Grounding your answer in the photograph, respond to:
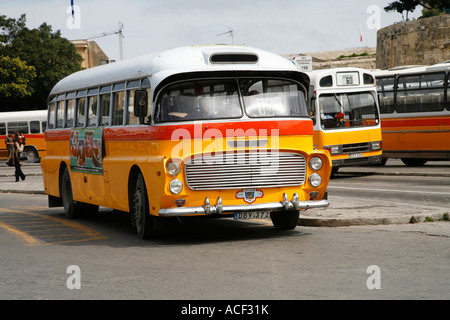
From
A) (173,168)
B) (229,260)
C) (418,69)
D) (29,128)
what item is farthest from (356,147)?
(29,128)

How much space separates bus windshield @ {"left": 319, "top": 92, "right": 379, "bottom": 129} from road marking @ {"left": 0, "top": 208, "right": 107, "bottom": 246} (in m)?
10.1

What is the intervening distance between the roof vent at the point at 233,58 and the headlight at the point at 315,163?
61.1 inches

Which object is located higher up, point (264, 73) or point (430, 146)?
point (264, 73)

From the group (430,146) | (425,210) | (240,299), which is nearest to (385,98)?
(430,146)

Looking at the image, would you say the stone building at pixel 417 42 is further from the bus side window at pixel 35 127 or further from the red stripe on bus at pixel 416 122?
the red stripe on bus at pixel 416 122

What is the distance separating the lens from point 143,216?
1137cm

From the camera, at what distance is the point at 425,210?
43.3ft

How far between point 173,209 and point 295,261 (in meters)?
2.13

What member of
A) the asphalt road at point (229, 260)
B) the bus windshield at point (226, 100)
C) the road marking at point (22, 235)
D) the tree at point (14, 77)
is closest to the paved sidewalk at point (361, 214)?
the asphalt road at point (229, 260)

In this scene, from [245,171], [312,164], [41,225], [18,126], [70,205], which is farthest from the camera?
[18,126]

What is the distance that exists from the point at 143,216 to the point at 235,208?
143 cm

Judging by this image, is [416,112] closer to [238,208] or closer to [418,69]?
[418,69]

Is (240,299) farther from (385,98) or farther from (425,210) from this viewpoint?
(385,98)

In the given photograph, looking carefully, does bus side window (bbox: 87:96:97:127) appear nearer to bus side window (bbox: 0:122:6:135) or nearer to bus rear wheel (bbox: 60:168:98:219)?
bus rear wheel (bbox: 60:168:98:219)
